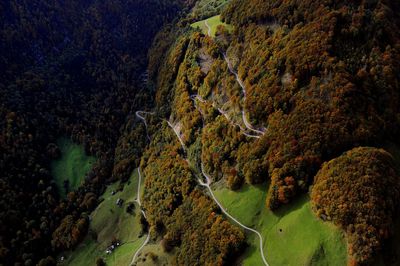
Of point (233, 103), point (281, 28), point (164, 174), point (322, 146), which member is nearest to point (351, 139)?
point (322, 146)

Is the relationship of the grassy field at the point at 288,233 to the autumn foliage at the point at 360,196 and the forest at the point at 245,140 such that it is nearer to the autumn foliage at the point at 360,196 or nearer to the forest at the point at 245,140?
the forest at the point at 245,140

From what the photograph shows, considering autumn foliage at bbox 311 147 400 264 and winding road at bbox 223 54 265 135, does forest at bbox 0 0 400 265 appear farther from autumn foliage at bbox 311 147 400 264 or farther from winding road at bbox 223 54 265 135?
winding road at bbox 223 54 265 135

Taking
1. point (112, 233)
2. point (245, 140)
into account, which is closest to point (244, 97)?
point (245, 140)

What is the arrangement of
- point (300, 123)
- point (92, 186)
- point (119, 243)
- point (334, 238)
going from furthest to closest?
1. point (92, 186)
2. point (119, 243)
3. point (300, 123)
4. point (334, 238)

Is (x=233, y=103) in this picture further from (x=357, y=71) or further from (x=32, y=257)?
(x=32, y=257)

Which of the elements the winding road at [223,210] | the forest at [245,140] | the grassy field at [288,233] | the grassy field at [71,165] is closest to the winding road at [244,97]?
the forest at [245,140]

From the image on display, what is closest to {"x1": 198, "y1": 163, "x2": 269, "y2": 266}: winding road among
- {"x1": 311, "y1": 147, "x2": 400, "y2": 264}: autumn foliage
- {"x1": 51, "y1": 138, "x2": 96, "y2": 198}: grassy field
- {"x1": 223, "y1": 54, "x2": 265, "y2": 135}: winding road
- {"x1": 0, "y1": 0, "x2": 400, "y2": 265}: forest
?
{"x1": 0, "y1": 0, "x2": 400, "y2": 265}: forest
